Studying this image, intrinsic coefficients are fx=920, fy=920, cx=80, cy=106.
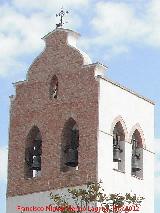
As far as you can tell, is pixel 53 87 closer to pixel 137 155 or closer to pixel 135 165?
pixel 137 155

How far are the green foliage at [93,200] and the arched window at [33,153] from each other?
89.1 inches

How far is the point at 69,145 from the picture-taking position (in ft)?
99.3

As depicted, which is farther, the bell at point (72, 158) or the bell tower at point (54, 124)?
the bell at point (72, 158)

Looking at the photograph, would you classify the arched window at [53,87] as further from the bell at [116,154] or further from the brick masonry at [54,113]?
the bell at [116,154]

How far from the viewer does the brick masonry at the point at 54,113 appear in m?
29.4

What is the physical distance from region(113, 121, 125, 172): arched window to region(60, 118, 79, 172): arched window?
1.28 metres

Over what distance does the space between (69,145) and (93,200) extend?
4.20 metres

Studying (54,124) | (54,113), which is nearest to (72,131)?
(54,124)

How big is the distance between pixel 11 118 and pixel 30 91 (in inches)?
47.5

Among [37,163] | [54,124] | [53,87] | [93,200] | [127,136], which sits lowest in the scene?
[93,200]

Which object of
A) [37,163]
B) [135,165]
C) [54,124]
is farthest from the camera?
[135,165]

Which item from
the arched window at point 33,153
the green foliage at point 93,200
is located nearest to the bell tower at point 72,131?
the arched window at point 33,153

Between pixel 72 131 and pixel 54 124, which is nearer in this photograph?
pixel 72 131

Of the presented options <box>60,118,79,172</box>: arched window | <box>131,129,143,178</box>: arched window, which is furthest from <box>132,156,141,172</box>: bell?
<box>60,118,79,172</box>: arched window
